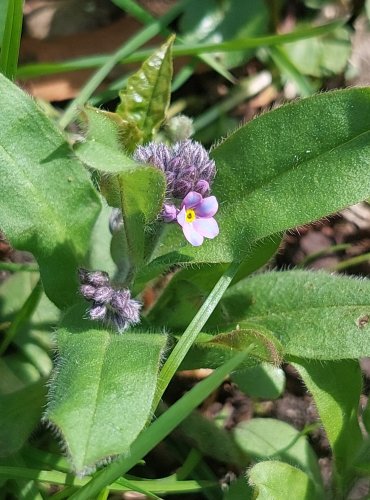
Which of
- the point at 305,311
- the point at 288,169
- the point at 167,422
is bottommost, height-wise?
A: the point at 305,311

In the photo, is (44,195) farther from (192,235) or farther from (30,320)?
(30,320)

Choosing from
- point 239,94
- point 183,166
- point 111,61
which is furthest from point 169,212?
point 239,94

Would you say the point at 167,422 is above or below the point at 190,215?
below

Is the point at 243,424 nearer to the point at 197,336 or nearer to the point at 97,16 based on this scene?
the point at 197,336

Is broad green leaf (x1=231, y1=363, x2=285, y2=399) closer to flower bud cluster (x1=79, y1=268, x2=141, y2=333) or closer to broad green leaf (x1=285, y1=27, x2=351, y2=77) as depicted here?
flower bud cluster (x1=79, y1=268, x2=141, y2=333)

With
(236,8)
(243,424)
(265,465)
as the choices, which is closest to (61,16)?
(236,8)

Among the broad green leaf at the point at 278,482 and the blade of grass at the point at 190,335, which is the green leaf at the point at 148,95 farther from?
the broad green leaf at the point at 278,482
